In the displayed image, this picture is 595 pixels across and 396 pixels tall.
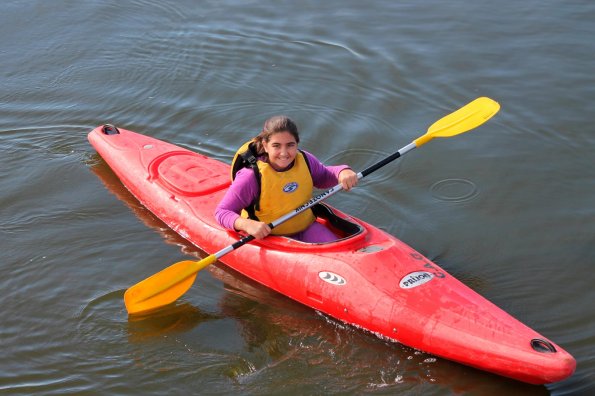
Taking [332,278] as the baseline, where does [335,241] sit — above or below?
above

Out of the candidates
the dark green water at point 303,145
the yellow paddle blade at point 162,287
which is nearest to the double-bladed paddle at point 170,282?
the yellow paddle blade at point 162,287

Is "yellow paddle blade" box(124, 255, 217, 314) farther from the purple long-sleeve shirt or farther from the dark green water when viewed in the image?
the purple long-sleeve shirt

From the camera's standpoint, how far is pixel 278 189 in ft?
17.4

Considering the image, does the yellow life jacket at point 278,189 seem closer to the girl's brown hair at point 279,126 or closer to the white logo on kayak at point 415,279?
the girl's brown hair at point 279,126

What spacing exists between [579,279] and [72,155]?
173 inches

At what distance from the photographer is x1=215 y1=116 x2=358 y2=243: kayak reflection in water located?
5.19m

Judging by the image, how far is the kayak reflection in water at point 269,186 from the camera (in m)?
5.19

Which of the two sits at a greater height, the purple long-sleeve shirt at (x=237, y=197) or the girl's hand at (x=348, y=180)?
the girl's hand at (x=348, y=180)

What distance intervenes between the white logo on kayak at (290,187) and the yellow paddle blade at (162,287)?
0.64 metres

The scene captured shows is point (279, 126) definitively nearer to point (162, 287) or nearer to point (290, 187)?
point (290, 187)

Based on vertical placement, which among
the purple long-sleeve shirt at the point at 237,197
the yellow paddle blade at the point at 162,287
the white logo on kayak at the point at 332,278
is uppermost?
the purple long-sleeve shirt at the point at 237,197

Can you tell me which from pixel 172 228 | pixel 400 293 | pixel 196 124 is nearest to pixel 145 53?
pixel 196 124

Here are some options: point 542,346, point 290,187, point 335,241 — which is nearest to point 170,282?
point 290,187

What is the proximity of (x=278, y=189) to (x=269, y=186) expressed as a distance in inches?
2.5
